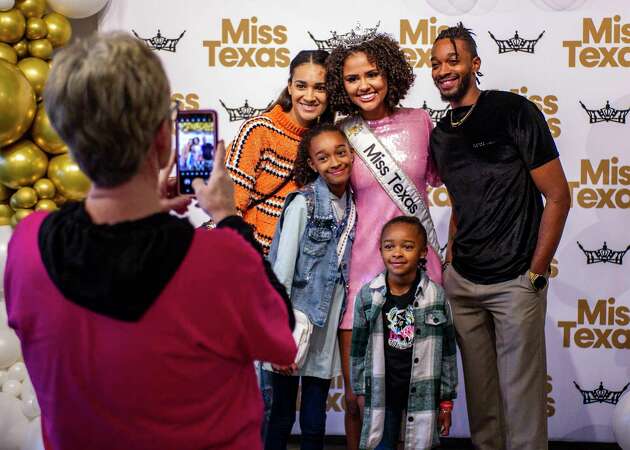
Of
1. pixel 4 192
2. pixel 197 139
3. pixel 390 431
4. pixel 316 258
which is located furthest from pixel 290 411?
pixel 4 192

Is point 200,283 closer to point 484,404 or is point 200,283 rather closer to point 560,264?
point 484,404

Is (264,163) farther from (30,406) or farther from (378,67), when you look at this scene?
(30,406)

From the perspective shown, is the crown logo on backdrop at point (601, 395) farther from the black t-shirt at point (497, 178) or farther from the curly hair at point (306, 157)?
the curly hair at point (306, 157)

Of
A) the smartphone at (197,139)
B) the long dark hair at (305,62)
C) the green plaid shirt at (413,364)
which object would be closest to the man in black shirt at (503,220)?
the green plaid shirt at (413,364)

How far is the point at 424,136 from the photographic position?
2771 mm

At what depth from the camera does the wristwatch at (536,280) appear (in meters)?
2.68

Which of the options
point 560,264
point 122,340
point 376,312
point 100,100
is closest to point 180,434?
point 122,340

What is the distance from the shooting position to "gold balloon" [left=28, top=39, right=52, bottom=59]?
10.9 feet

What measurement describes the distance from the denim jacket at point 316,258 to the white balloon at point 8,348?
4.25ft

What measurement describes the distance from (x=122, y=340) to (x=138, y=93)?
354 millimetres

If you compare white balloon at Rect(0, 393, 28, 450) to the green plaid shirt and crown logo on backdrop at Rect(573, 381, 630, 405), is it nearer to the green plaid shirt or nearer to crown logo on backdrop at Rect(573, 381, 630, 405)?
the green plaid shirt

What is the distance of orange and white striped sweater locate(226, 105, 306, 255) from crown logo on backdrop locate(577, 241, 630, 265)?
1.68 metres

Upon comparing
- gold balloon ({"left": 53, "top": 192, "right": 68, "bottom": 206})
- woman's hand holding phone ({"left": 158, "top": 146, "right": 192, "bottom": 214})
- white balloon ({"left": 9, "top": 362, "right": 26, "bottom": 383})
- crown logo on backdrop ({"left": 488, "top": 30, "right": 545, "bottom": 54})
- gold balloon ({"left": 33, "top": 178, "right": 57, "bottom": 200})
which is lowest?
white balloon ({"left": 9, "top": 362, "right": 26, "bottom": 383})

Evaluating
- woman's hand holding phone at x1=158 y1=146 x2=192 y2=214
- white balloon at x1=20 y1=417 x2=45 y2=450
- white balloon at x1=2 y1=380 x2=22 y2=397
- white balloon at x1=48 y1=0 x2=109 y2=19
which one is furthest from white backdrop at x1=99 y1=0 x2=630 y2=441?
woman's hand holding phone at x1=158 y1=146 x2=192 y2=214
